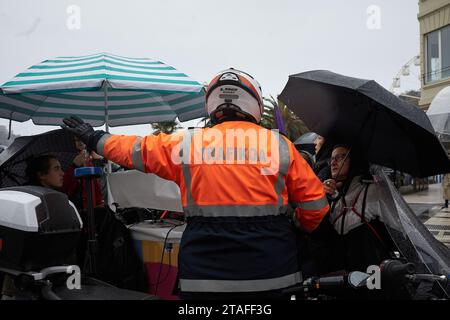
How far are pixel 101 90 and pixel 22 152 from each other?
3.24 feet

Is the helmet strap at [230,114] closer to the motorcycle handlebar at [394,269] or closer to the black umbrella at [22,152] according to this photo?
the motorcycle handlebar at [394,269]

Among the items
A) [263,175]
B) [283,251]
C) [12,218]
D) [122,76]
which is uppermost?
[122,76]

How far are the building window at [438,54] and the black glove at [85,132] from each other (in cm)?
1894

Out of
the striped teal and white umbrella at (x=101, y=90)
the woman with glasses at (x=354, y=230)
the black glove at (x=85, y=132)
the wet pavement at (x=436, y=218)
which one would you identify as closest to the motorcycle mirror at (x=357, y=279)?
the woman with glasses at (x=354, y=230)

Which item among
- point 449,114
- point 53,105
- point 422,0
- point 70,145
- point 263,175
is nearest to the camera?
point 263,175

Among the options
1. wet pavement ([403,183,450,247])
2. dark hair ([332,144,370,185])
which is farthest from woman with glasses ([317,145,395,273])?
wet pavement ([403,183,450,247])

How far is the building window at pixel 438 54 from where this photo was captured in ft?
58.3

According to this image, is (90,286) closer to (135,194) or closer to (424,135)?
(135,194)

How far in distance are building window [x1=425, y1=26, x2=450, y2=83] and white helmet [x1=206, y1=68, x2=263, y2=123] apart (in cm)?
1847

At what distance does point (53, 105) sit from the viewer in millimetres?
5008

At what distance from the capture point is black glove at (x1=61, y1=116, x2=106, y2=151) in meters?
2.10

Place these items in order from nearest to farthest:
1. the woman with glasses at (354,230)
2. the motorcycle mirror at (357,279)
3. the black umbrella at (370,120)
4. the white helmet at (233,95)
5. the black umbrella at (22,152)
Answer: the motorcycle mirror at (357,279) < the white helmet at (233,95) < the black umbrella at (370,120) < the woman with glasses at (354,230) < the black umbrella at (22,152)

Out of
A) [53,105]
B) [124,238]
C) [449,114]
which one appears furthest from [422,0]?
[124,238]

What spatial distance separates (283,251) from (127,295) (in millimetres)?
763
